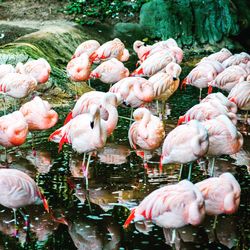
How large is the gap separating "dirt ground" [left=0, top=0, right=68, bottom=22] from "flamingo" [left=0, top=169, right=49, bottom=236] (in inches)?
339

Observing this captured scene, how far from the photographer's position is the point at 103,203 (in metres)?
5.47

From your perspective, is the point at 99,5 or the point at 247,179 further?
the point at 99,5

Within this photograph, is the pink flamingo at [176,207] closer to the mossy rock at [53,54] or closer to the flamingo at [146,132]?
the flamingo at [146,132]

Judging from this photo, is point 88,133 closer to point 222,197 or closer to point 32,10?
point 222,197

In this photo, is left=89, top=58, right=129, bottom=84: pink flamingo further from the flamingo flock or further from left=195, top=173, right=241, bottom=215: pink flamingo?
left=195, top=173, right=241, bottom=215: pink flamingo

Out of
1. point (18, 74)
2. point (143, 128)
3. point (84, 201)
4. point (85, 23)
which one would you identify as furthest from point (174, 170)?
point (85, 23)

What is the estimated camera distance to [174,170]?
620 centimetres

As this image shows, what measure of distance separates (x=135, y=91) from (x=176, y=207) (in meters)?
3.11

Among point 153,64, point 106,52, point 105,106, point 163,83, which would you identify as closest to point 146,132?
point 105,106

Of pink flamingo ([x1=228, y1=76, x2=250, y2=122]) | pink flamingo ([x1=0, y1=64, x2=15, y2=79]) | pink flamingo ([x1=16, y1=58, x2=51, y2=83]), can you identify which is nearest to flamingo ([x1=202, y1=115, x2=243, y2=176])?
pink flamingo ([x1=228, y1=76, x2=250, y2=122])

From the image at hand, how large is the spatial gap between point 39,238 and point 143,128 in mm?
1891

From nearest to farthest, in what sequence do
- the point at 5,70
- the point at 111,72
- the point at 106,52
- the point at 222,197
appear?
1. the point at 222,197
2. the point at 5,70
3. the point at 111,72
4. the point at 106,52

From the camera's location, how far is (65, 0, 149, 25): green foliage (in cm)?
1354

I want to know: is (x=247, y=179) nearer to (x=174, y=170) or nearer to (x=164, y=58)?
(x=174, y=170)
